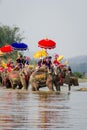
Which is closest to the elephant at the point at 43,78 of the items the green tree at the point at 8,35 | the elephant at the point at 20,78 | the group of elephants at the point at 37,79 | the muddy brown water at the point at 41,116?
the group of elephants at the point at 37,79

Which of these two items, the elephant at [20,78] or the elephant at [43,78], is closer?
the elephant at [43,78]

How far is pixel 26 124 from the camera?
47.4 feet

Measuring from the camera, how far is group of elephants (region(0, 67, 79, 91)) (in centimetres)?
3167

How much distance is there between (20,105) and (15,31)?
86390mm

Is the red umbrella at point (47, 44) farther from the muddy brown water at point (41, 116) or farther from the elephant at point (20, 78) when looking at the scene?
the muddy brown water at point (41, 116)

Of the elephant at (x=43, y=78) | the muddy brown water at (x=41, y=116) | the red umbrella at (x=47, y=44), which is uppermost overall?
the red umbrella at (x=47, y=44)

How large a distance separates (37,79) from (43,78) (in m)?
0.34

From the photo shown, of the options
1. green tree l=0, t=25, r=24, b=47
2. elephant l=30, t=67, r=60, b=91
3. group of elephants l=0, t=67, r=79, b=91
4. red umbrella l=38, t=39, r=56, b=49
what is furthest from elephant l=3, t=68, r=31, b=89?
green tree l=0, t=25, r=24, b=47

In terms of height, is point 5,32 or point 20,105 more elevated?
point 5,32

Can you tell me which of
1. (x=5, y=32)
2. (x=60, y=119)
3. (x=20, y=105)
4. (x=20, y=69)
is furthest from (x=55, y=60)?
(x=5, y=32)

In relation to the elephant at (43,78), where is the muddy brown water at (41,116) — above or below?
below

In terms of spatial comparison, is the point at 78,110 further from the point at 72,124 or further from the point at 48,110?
the point at 72,124

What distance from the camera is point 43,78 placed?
31.8 metres

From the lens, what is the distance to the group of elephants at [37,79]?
104 feet
